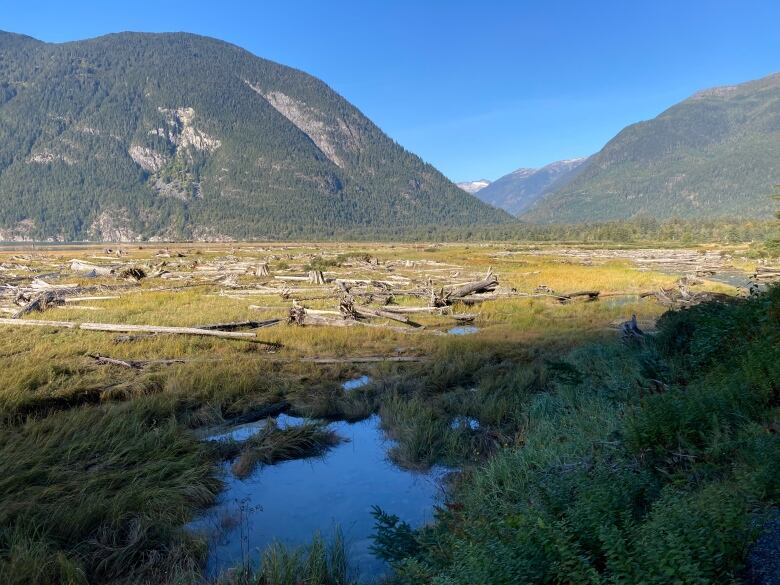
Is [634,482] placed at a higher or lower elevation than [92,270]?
higher

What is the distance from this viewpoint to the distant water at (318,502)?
476cm

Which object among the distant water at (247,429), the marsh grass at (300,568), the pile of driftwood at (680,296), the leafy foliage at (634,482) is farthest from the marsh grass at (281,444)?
the pile of driftwood at (680,296)

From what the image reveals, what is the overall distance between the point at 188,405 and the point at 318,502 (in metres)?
3.81

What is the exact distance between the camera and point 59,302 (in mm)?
18797

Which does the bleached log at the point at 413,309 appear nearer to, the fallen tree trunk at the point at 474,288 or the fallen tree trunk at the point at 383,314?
the fallen tree trunk at the point at 383,314

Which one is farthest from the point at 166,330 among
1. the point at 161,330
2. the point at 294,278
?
the point at 294,278

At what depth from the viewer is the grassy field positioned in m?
4.64

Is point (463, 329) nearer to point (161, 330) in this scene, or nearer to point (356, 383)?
point (356, 383)

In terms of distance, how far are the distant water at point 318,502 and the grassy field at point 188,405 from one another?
0.25 m

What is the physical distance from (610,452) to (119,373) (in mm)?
8984

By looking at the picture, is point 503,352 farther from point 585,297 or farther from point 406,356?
point 585,297

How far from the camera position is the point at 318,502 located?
5.62m

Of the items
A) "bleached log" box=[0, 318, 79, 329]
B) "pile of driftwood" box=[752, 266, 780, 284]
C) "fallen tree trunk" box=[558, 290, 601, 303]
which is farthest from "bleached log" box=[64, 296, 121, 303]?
"pile of driftwood" box=[752, 266, 780, 284]

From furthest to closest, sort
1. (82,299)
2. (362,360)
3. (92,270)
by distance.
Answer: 1. (92,270)
2. (82,299)
3. (362,360)
